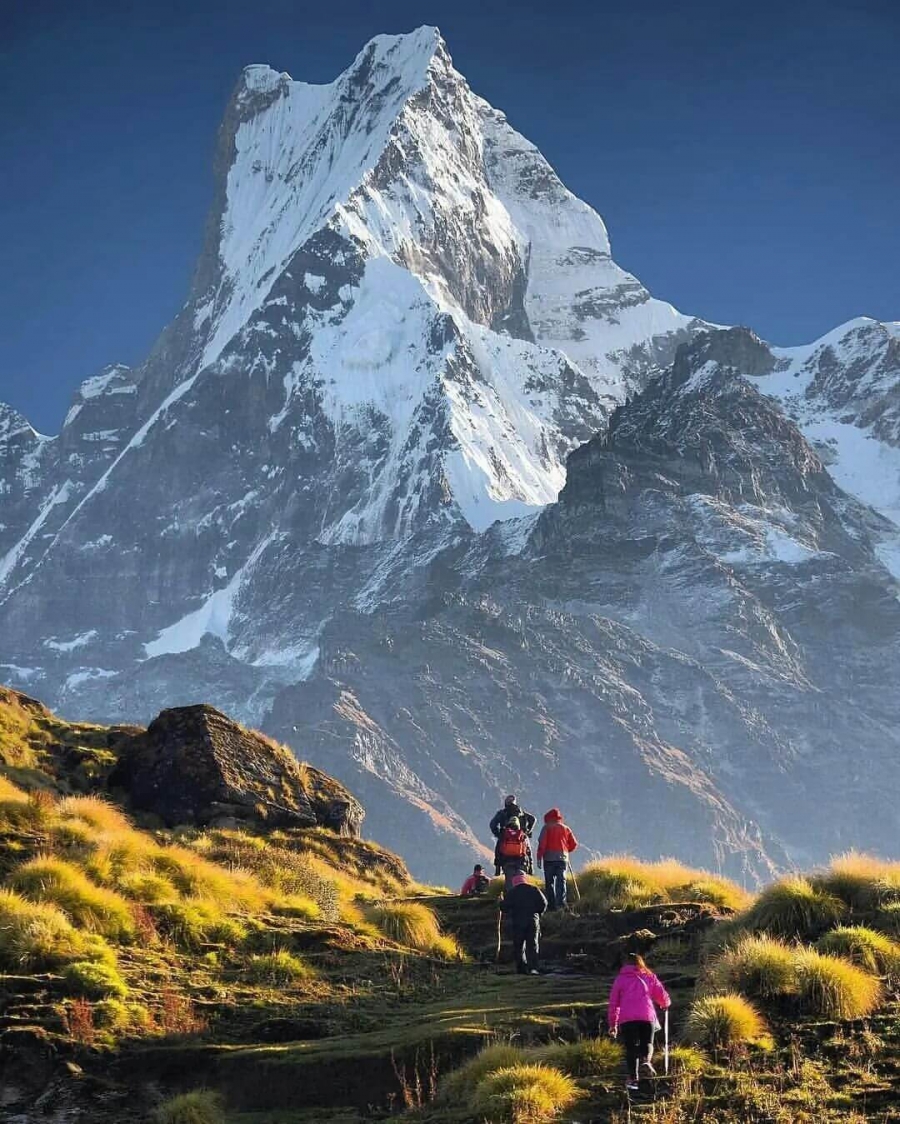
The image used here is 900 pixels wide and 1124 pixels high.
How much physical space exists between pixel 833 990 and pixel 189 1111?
24.3 ft

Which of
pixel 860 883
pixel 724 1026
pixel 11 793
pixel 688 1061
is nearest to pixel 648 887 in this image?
pixel 860 883

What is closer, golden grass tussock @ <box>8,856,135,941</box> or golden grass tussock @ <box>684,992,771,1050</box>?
A: golden grass tussock @ <box>684,992,771,1050</box>

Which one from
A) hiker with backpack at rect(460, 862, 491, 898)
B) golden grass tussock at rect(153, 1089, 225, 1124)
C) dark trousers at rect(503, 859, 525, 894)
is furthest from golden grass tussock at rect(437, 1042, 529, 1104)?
hiker with backpack at rect(460, 862, 491, 898)

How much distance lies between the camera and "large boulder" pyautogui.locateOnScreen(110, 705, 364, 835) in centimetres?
3052

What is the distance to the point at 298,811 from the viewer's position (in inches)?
1293

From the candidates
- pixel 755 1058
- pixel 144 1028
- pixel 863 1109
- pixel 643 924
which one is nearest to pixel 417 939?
pixel 643 924

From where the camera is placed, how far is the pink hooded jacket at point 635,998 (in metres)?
15.6

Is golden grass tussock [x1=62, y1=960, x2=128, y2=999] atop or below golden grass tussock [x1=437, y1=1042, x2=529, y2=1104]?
atop

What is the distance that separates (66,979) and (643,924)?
10253 mm

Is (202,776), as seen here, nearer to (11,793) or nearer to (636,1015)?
Result: (11,793)

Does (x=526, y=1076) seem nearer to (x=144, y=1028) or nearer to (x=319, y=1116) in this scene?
(x=319, y=1116)

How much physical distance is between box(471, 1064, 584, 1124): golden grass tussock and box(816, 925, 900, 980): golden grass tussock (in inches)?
208

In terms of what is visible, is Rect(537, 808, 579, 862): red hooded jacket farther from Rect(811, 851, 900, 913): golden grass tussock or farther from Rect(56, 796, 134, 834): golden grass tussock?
Rect(56, 796, 134, 834): golden grass tussock

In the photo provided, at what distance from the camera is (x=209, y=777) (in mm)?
31031
